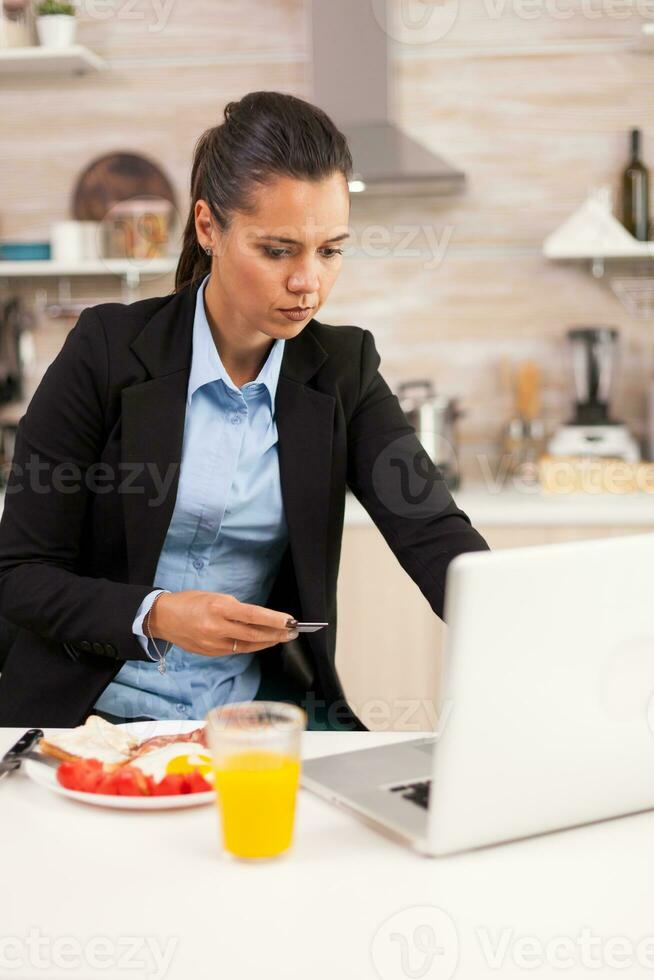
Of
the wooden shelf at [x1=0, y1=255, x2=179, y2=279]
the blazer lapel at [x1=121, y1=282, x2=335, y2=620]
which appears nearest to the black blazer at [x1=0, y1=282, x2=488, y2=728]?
the blazer lapel at [x1=121, y1=282, x2=335, y2=620]

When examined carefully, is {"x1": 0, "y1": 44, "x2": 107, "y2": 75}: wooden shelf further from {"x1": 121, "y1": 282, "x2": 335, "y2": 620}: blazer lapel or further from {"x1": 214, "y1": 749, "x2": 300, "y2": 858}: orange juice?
{"x1": 214, "y1": 749, "x2": 300, "y2": 858}: orange juice

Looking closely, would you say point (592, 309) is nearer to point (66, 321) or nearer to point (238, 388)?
point (66, 321)

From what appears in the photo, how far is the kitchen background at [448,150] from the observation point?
2975mm

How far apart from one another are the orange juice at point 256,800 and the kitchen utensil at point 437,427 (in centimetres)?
200

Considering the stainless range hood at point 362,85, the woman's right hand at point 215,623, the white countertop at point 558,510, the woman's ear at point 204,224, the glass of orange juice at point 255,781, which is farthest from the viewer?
the stainless range hood at point 362,85

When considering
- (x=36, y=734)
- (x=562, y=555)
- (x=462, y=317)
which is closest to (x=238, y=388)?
(x=36, y=734)

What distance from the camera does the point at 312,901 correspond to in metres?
0.75

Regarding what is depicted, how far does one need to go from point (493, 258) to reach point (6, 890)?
2552 mm

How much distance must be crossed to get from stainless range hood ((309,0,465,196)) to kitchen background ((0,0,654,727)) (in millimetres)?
79

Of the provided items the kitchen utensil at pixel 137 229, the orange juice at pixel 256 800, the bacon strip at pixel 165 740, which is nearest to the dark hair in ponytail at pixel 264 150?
the bacon strip at pixel 165 740

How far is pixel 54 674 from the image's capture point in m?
1.38

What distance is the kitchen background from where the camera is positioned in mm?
2975

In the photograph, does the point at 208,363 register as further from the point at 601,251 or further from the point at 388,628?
the point at 601,251

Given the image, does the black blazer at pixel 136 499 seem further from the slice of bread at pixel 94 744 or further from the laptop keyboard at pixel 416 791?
the laptop keyboard at pixel 416 791
